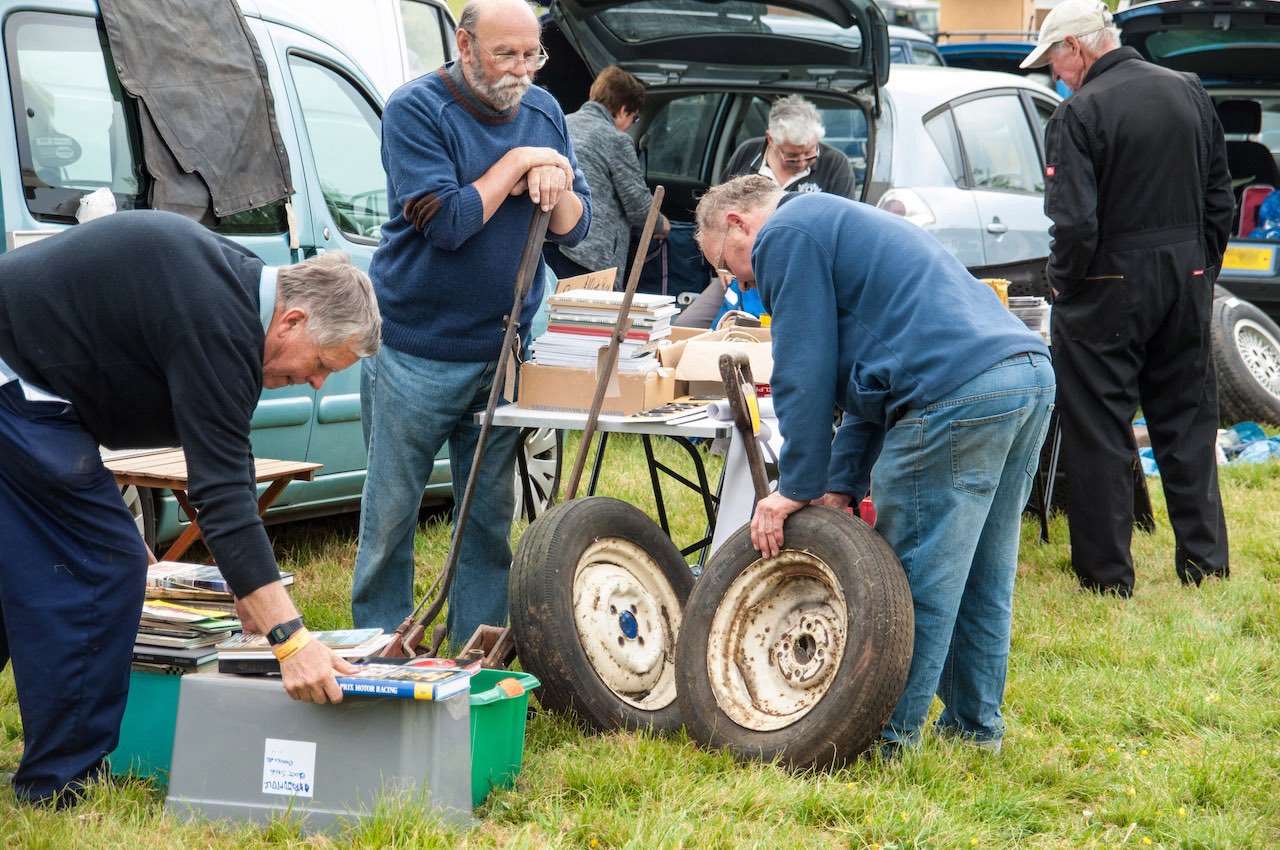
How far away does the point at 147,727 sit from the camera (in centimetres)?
340

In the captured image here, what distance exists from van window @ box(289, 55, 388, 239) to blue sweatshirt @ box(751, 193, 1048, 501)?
2465 mm

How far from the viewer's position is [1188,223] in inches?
205

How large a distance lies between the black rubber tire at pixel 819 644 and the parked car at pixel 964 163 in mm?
3502

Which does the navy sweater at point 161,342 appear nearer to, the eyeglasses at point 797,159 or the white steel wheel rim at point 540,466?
the white steel wheel rim at point 540,466

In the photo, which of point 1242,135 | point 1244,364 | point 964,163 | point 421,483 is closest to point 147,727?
point 421,483

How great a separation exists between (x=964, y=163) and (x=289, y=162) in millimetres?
3699

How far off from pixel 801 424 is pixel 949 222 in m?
3.87

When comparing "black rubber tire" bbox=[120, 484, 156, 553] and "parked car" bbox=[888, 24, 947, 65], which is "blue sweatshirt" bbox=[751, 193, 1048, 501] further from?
"parked car" bbox=[888, 24, 947, 65]

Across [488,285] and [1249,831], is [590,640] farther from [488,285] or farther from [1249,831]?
[1249,831]

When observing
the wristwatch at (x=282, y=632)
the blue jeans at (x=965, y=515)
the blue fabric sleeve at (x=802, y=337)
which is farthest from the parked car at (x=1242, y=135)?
the wristwatch at (x=282, y=632)

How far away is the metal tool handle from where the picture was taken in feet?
12.3

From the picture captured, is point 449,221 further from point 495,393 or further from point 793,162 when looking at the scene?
point 793,162

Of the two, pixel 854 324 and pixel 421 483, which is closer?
pixel 854 324

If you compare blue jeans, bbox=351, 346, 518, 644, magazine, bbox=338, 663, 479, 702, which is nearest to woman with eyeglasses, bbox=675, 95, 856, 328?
blue jeans, bbox=351, 346, 518, 644
